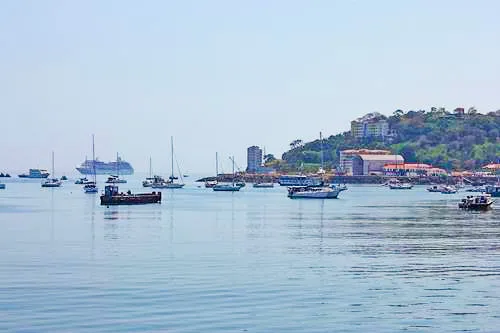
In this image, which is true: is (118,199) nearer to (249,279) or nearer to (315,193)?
(315,193)

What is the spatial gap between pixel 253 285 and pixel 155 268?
754 centimetres

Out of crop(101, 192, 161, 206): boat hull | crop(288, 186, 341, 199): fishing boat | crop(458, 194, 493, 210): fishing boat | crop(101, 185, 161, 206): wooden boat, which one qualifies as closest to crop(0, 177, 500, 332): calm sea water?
crop(458, 194, 493, 210): fishing boat

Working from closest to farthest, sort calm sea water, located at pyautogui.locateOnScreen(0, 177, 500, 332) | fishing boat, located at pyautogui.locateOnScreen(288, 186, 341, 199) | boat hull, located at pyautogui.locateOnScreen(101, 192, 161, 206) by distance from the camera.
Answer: calm sea water, located at pyautogui.locateOnScreen(0, 177, 500, 332) → boat hull, located at pyautogui.locateOnScreen(101, 192, 161, 206) → fishing boat, located at pyautogui.locateOnScreen(288, 186, 341, 199)

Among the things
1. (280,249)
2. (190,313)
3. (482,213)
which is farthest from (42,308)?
(482,213)

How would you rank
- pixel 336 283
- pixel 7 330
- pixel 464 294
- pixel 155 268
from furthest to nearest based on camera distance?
1. pixel 155 268
2. pixel 336 283
3. pixel 464 294
4. pixel 7 330

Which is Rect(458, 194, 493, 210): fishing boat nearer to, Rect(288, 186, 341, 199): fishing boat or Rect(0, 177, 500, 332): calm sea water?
Rect(0, 177, 500, 332): calm sea water

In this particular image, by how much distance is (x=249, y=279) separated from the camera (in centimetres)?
3975

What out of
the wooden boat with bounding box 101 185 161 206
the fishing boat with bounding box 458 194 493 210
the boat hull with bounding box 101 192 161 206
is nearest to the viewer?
the fishing boat with bounding box 458 194 493 210

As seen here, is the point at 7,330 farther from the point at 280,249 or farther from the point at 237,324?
the point at 280,249

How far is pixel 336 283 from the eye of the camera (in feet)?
128

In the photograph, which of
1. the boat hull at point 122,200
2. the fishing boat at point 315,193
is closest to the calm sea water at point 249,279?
the boat hull at point 122,200

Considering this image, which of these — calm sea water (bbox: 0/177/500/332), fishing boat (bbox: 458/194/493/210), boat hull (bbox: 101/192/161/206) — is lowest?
calm sea water (bbox: 0/177/500/332)

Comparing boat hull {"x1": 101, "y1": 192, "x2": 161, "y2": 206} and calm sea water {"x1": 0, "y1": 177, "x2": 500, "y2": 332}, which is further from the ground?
boat hull {"x1": 101, "y1": 192, "x2": 161, "y2": 206}

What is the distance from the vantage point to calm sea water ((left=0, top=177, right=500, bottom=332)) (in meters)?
30.3
